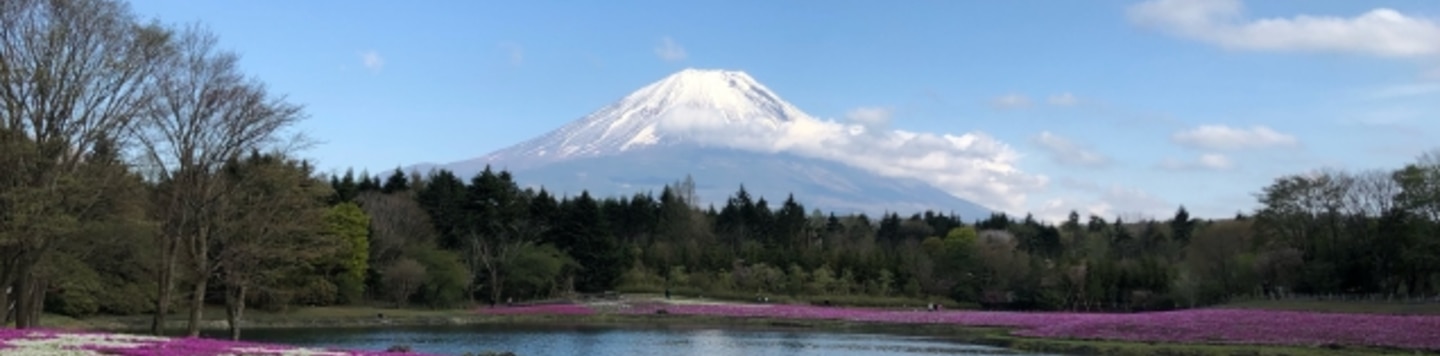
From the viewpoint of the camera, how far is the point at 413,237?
8312 centimetres

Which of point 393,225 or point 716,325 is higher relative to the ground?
point 393,225

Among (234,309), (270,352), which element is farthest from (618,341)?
(270,352)

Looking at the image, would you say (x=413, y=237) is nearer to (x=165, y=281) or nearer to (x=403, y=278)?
(x=403, y=278)

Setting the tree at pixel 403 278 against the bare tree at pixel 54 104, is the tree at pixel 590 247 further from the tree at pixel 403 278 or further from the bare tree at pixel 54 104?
the bare tree at pixel 54 104

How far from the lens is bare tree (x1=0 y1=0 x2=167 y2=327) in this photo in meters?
28.3

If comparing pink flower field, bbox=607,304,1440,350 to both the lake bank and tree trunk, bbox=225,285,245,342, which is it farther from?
tree trunk, bbox=225,285,245,342

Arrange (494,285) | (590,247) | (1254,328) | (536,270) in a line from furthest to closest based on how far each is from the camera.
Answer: (590,247)
(536,270)
(494,285)
(1254,328)

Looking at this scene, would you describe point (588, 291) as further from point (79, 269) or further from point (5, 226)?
point (5, 226)

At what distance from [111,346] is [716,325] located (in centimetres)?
4657

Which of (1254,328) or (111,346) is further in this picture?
(1254,328)


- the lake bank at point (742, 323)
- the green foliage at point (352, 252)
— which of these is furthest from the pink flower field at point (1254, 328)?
the green foliage at point (352, 252)

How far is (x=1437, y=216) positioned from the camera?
2643 inches

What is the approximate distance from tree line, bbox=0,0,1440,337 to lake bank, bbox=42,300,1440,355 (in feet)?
6.49

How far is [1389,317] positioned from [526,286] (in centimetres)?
5767
